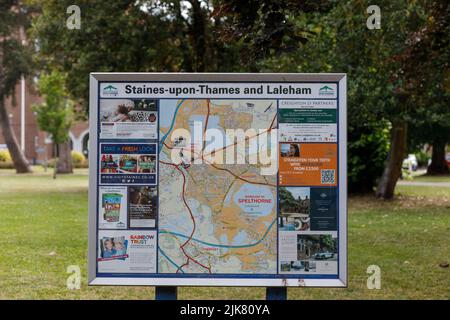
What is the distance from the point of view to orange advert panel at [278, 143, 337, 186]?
5105 mm

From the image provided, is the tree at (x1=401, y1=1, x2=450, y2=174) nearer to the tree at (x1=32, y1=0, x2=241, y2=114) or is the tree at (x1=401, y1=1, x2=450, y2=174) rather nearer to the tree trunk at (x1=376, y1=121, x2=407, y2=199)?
the tree trunk at (x1=376, y1=121, x2=407, y2=199)

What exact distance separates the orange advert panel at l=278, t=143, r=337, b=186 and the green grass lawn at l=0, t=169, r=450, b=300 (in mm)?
2787

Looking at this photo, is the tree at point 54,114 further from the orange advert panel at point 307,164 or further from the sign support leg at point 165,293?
the orange advert panel at point 307,164

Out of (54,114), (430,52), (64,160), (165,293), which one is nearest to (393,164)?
(430,52)

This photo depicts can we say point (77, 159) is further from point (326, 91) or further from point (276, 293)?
point (326, 91)

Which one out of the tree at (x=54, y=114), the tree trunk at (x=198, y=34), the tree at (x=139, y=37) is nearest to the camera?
the tree at (x=139, y=37)

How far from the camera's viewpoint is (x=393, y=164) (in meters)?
22.2

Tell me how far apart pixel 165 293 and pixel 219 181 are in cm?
99

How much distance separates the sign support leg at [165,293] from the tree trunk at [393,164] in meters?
17.6

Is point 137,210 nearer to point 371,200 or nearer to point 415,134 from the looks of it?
point 371,200

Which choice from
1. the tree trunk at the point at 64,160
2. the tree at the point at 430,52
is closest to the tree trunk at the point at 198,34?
the tree at the point at 430,52

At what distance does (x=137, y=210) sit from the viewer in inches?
203

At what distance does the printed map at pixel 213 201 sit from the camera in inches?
202

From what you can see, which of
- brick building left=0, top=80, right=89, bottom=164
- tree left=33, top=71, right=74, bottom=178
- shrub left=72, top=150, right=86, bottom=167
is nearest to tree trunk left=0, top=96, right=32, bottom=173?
tree left=33, top=71, right=74, bottom=178
